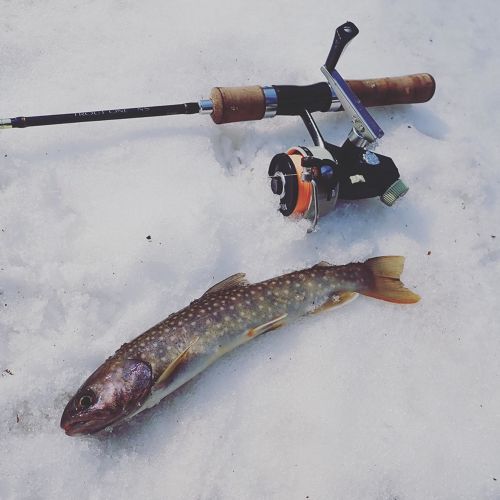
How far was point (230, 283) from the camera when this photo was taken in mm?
2098

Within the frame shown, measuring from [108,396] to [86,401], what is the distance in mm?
74

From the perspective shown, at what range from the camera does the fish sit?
1787 millimetres

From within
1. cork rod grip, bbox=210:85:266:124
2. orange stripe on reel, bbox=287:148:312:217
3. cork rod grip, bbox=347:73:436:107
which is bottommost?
orange stripe on reel, bbox=287:148:312:217

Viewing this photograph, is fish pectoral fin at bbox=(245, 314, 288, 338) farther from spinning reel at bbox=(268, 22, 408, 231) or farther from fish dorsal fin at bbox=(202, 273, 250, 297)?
spinning reel at bbox=(268, 22, 408, 231)

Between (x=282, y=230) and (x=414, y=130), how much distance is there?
1.02 meters

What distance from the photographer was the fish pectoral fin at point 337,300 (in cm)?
214

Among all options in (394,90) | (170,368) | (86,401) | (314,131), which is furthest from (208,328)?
(394,90)

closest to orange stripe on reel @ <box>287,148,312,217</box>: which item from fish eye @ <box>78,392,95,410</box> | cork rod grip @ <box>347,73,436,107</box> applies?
cork rod grip @ <box>347,73,436,107</box>

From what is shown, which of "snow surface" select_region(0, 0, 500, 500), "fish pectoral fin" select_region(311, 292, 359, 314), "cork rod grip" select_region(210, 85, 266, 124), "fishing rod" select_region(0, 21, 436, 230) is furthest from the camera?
"cork rod grip" select_region(210, 85, 266, 124)

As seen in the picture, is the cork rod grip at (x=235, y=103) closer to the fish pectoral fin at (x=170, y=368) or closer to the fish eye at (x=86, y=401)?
the fish pectoral fin at (x=170, y=368)

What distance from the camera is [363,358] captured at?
2.13 m

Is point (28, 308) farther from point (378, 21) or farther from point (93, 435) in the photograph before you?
point (378, 21)

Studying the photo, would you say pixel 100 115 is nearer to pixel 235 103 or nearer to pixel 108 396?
pixel 235 103

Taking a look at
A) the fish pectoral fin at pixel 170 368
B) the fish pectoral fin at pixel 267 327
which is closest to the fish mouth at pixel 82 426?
the fish pectoral fin at pixel 170 368
